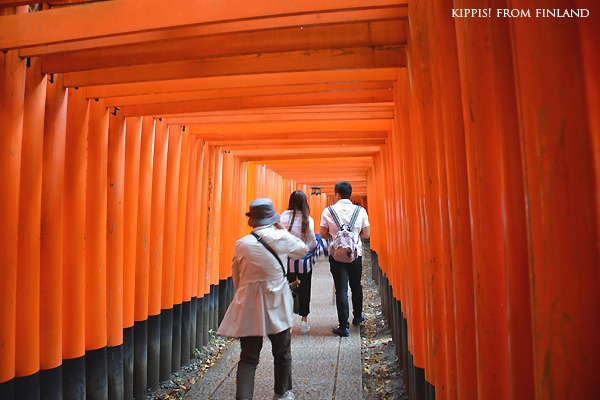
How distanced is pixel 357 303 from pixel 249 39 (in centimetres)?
447

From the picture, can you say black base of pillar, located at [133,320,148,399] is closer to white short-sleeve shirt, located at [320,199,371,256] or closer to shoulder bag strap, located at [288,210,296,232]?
shoulder bag strap, located at [288,210,296,232]

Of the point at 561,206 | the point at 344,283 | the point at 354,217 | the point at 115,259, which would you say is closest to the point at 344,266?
the point at 344,283

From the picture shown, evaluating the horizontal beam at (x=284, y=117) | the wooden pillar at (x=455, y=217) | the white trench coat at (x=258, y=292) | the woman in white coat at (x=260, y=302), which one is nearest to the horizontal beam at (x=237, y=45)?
the wooden pillar at (x=455, y=217)

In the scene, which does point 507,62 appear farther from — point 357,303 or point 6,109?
point 357,303

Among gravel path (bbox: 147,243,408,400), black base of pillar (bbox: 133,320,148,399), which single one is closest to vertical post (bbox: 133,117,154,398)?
black base of pillar (bbox: 133,320,148,399)

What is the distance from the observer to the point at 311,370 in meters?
4.52

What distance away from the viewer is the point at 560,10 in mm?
1012

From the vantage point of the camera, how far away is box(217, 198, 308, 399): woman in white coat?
3.38 meters

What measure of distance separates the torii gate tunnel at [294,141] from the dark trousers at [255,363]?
1095 mm

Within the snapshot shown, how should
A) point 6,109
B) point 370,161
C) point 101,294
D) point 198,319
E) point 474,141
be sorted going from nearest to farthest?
1. point 474,141
2. point 6,109
3. point 101,294
4. point 198,319
5. point 370,161

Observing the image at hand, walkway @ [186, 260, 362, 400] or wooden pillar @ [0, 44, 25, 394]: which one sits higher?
wooden pillar @ [0, 44, 25, 394]

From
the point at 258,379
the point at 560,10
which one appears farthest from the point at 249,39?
the point at 258,379

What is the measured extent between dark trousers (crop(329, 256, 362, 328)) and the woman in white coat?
2058 mm

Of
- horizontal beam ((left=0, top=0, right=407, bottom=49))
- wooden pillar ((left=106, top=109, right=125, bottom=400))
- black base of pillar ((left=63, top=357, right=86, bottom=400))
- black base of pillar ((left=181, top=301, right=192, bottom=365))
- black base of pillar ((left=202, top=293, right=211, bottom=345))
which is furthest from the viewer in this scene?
black base of pillar ((left=202, top=293, right=211, bottom=345))
